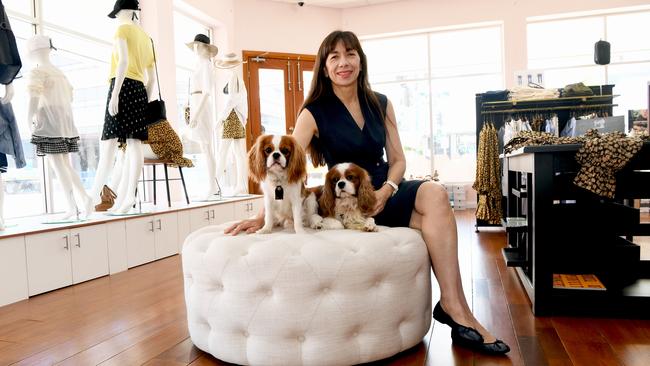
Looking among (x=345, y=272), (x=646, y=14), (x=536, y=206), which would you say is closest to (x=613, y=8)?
(x=646, y=14)

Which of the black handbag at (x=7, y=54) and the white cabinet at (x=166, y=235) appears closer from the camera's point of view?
the black handbag at (x=7, y=54)

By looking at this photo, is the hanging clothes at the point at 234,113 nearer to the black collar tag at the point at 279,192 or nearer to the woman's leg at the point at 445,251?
the black collar tag at the point at 279,192

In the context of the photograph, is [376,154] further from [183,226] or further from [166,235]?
[183,226]

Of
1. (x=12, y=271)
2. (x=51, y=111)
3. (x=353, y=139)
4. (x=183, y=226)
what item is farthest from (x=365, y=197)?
(x=183, y=226)

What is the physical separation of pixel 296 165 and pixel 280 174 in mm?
78

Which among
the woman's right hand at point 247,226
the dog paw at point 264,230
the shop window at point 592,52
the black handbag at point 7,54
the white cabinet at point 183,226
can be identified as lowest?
the white cabinet at point 183,226

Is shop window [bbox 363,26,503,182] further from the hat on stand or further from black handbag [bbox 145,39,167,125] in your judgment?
the hat on stand

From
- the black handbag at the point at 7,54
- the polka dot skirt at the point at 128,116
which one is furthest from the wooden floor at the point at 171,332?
the black handbag at the point at 7,54

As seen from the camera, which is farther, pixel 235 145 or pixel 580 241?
pixel 235 145

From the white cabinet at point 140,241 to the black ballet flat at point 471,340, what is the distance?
8.90 feet

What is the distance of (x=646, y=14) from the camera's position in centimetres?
766

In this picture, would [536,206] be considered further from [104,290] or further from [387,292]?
[104,290]

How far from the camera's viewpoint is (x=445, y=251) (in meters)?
1.84

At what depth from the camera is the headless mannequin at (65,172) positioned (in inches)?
129
